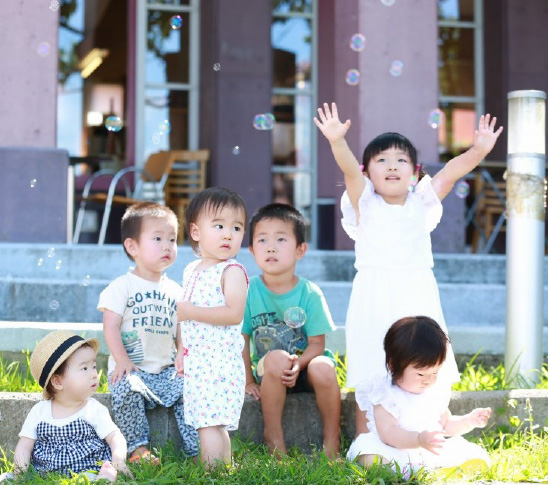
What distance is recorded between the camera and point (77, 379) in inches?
137

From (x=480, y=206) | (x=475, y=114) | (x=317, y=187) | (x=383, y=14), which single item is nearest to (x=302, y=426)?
(x=383, y=14)

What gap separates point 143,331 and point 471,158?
1.52m

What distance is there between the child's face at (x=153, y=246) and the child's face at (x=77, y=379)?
58 centimetres

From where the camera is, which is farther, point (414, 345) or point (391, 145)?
point (391, 145)

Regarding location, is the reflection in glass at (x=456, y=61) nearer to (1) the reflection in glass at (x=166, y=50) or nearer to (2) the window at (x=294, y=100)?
(2) the window at (x=294, y=100)

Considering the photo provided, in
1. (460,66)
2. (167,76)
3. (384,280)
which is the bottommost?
(384,280)

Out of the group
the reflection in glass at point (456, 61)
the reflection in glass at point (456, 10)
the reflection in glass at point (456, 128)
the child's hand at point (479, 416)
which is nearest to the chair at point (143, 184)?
the reflection in glass at point (456, 128)

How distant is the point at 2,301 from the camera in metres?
5.40

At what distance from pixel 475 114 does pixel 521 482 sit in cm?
744

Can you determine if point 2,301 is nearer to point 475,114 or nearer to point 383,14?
point 383,14

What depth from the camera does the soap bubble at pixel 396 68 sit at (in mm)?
7030

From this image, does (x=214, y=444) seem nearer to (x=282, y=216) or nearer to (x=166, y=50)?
(x=282, y=216)

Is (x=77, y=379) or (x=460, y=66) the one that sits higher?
(x=460, y=66)

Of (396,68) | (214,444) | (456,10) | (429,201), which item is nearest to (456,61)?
(456,10)
